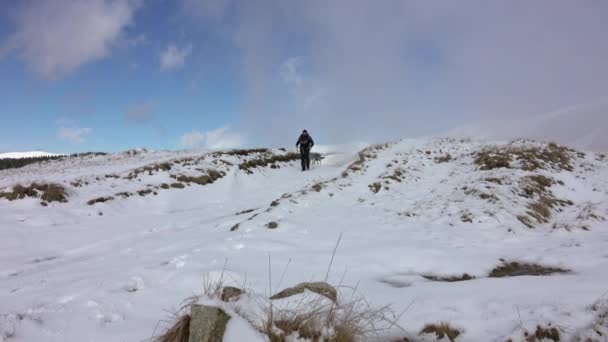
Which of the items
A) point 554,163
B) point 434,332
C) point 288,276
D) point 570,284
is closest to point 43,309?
point 288,276

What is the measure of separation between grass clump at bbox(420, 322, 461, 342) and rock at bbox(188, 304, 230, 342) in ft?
6.12

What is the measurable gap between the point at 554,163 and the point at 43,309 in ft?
53.1

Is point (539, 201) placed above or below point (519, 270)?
above

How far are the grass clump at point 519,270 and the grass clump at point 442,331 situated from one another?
1.98 meters

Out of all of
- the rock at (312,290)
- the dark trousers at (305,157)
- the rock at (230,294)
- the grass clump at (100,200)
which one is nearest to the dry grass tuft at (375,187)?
the dark trousers at (305,157)

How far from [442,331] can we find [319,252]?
9.39ft

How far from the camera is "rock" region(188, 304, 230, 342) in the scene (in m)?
2.10

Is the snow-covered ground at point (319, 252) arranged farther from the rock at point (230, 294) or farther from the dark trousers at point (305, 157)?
the dark trousers at point (305, 157)

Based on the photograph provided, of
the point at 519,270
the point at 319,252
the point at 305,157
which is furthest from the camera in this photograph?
the point at 305,157

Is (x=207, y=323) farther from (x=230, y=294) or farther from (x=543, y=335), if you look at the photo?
(x=543, y=335)

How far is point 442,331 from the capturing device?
9.11ft

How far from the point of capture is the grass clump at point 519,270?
14.0 ft

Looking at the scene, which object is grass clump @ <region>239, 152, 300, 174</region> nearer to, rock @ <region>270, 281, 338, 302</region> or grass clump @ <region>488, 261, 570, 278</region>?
grass clump @ <region>488, 261, 570, 278</region>

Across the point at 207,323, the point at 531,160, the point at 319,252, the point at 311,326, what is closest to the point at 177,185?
the point at 319,252
